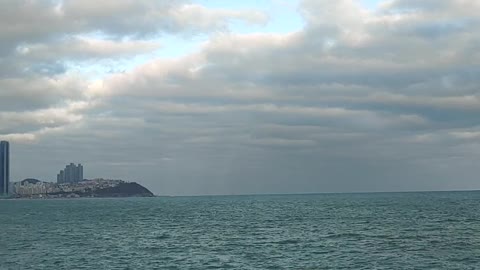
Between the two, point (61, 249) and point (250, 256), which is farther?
point (61, 249)

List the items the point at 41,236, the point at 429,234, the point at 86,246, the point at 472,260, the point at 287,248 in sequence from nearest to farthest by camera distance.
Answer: the point at 472,260, the point at 287,248, the point at 86,246, the point at 429,234, the point at 41,236

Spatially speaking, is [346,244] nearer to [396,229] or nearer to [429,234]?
[429,234]

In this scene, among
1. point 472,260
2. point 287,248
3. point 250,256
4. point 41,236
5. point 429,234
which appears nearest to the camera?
point 472,260

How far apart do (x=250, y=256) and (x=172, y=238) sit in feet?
69.8

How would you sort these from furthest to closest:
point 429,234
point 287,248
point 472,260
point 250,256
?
point 429,234 → point 287,248 → point 250,256 → point 472,260

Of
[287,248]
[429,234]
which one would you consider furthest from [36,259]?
[429,234]

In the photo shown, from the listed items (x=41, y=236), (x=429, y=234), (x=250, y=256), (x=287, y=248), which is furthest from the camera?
(x=41, y=236)

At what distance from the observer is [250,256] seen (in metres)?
54.1

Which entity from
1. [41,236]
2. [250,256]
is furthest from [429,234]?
[41,236]

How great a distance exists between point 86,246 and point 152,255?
41.6ft

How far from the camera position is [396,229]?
80688 millimetres

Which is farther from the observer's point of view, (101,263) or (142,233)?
(142,233)

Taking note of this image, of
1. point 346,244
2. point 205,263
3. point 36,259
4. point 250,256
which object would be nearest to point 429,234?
point 346,244

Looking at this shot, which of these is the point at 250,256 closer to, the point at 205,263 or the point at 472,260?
the point at 205,263
